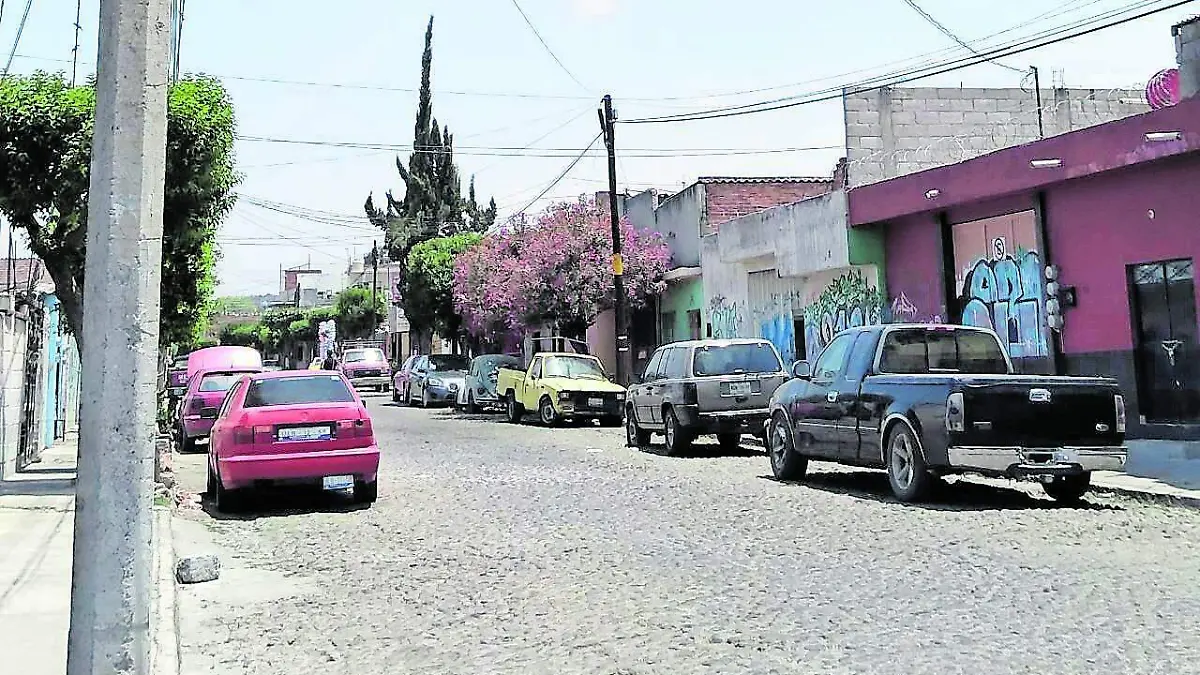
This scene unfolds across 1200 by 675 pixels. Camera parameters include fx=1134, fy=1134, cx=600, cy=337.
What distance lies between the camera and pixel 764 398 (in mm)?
17688

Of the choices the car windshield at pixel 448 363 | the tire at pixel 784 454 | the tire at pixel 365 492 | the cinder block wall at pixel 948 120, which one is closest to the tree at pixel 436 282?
the car windshield at pixel 448 363

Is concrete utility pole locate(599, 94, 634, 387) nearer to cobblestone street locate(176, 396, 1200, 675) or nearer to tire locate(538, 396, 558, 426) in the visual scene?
Result: tire locate(538, 396, 558, 426)

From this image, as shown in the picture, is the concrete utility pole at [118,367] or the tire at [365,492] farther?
the tire at [365,492]

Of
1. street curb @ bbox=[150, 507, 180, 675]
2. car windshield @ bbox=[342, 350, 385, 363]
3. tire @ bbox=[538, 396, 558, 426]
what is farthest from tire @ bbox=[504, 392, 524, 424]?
car windshield @ bbox=[342, 350, 385, 363]

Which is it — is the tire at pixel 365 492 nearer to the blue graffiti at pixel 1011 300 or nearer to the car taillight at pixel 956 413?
the car taillight at pixel 956 413

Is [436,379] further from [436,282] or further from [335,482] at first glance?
[335,482]

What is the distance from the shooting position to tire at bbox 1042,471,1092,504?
11352 millimetres

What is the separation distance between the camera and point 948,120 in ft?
83.6

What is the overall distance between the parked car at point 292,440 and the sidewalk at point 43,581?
0.95 m

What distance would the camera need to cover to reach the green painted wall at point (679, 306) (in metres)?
31.9

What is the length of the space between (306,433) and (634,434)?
8.94 metres

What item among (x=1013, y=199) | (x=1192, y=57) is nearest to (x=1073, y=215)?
(x=1013, y=199)

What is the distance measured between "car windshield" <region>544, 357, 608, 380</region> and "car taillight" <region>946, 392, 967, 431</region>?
15676 mm

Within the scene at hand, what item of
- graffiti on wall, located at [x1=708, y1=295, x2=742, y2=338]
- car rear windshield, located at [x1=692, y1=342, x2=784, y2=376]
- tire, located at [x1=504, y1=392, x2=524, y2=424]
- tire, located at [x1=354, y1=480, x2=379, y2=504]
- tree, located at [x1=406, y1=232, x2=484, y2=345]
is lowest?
tire, located at [x1=354, y1=480, x2=379, y2=504]
